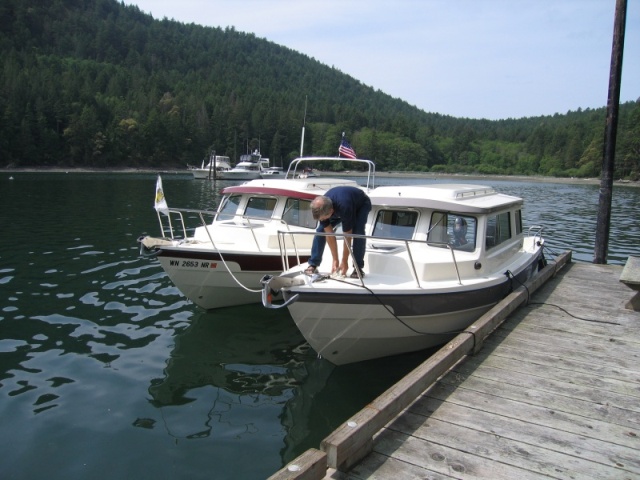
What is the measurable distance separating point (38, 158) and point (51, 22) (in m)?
129

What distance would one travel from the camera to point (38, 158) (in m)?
97.2

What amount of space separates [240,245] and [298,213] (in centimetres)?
184

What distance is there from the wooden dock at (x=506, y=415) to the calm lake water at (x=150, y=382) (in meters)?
1.82

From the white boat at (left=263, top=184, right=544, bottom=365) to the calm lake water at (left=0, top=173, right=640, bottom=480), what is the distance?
0.82 meters

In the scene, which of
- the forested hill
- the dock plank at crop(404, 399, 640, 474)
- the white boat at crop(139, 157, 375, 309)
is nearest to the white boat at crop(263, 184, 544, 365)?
the white boat at crop(139, 157, 375, 309)

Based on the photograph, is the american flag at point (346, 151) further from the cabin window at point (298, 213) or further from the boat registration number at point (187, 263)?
the boat registration number at point (187, 263)

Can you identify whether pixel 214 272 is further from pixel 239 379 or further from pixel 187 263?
pixel 239 379

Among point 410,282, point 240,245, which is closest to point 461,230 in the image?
point 410,282

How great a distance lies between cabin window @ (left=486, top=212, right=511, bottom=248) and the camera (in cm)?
966

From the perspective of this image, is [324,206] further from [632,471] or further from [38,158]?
[38,158]

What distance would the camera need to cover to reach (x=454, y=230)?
9.21 metres

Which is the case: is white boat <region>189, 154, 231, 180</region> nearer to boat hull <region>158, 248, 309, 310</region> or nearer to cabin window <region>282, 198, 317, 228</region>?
cabin window <region>282, 198, 317, 228</region>

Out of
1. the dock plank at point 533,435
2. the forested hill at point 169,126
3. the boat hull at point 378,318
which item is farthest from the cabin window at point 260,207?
the forested hill at point 169,126

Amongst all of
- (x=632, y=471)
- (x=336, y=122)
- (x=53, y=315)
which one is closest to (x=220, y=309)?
(x=53, y=315)
